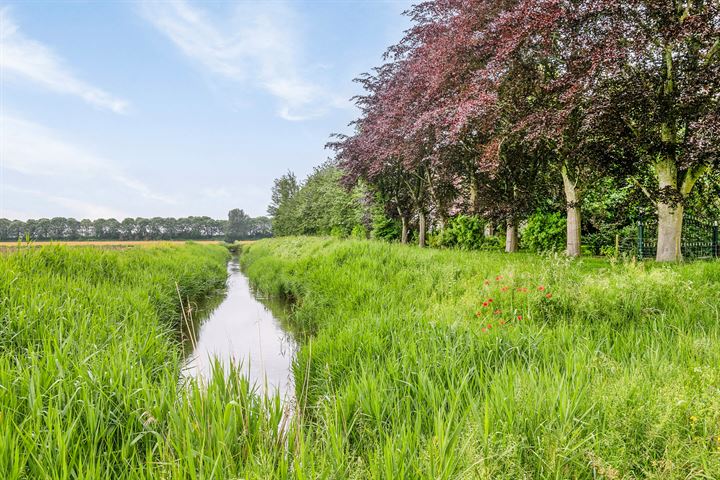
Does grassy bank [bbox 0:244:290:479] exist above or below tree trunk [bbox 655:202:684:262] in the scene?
below

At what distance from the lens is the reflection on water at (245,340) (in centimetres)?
500

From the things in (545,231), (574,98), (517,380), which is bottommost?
(517,380)

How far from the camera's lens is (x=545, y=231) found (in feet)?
46.3

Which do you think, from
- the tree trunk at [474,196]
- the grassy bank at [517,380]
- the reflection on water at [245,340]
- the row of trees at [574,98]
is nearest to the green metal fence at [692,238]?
the row of trees at [574,98]

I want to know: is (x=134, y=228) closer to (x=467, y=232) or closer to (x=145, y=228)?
(x=145, y=228)

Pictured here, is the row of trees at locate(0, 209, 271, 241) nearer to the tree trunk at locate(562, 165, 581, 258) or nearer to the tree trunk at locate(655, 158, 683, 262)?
the tree trunk at locate(562, 165, 581, 258)

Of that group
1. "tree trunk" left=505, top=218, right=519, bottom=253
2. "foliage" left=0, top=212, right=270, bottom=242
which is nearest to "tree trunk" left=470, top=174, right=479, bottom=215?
"tree trunk" left=505, top=218, right=519, bottom=253

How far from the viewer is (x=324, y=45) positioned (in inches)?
629

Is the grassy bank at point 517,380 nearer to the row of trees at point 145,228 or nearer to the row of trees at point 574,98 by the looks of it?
the row of trees at point 574,98

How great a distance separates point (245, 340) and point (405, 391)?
4983 mm

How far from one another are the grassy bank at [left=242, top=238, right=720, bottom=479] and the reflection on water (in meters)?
0.75

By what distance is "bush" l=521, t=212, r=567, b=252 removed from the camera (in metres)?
13.7

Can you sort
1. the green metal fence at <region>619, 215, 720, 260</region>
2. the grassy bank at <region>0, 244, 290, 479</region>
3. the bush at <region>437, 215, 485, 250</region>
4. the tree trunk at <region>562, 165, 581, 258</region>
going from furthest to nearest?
the bush at <region>437, 215, 485, 250</region>, the green metal fence at <region>619, 215, 720, 260</region>, the tree trunk at <region>562, 165, 581, 258</region>, the grassy bank at <region>0, 244, 290, 479</region>

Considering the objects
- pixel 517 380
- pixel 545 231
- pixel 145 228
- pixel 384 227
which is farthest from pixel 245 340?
pixel 145 228
